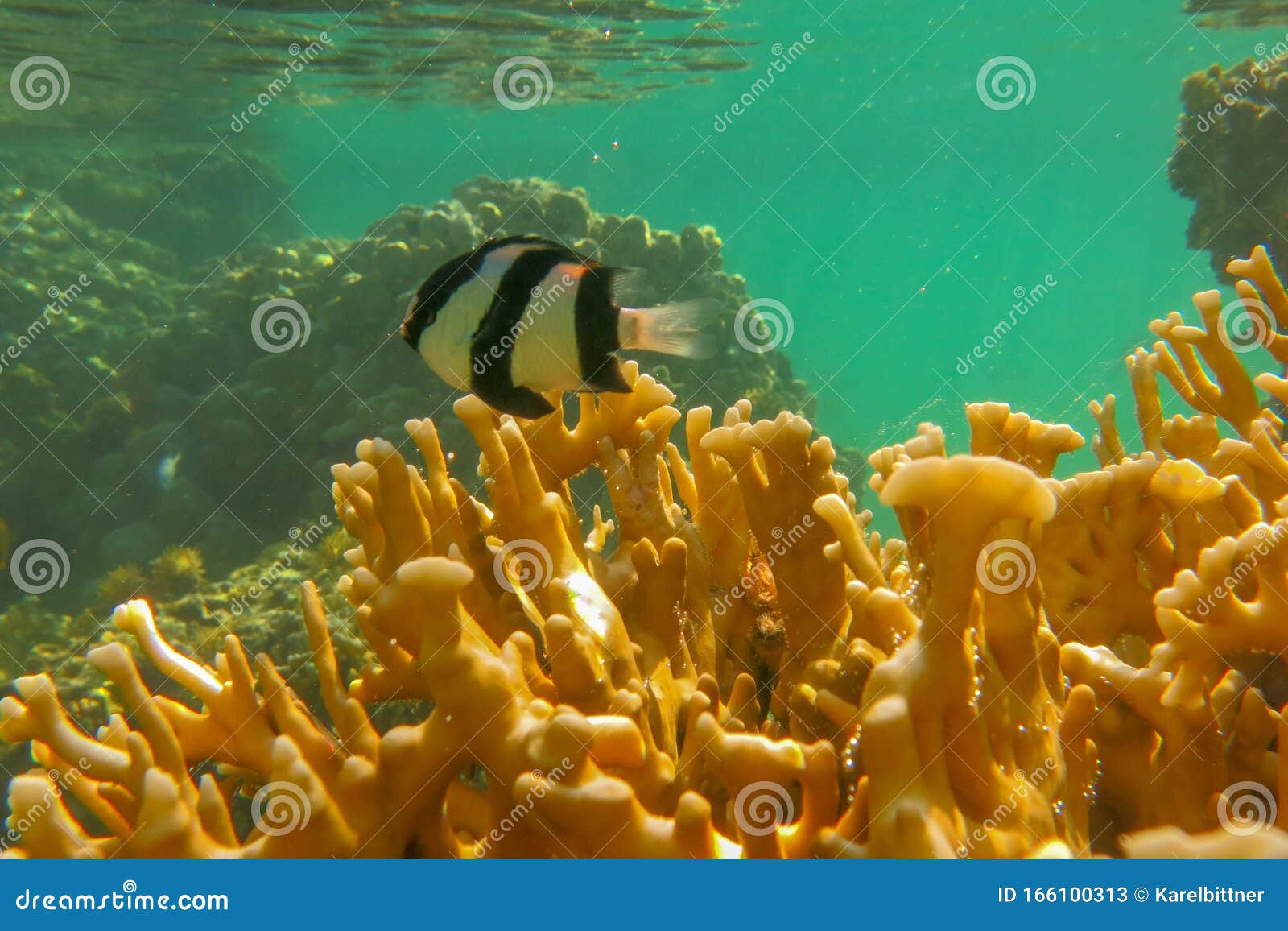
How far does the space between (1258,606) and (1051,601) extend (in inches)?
20.6

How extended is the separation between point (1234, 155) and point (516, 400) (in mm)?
12054

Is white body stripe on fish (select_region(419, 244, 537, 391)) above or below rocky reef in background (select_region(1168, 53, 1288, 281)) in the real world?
below

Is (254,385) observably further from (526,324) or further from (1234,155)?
(1234,155)

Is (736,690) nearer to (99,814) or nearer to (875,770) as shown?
(875,770)

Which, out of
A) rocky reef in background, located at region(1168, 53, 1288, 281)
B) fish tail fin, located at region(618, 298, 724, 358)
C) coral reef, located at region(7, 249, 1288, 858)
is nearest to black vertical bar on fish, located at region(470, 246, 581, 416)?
fish tail fin, located at region(618, 298, 724, 358)

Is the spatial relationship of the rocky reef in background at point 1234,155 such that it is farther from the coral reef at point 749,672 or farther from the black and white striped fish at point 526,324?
the black and white striped fish at point 526,324

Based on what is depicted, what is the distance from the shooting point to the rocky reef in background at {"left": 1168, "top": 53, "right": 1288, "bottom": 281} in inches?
362

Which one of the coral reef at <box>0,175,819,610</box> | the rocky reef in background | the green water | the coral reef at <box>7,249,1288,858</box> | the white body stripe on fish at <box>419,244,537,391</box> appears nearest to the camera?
the coral reef at <box>7,249,1288,858</box>

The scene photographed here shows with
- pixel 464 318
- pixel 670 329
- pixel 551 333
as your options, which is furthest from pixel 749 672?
pixel 464 318

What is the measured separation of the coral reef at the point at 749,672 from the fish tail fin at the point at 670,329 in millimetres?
388

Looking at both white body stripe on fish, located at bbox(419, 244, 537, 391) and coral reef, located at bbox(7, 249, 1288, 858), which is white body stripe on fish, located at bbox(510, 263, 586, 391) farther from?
coral reef, located at bbox(7, 249, 1288, 858)

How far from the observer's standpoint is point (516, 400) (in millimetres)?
2008

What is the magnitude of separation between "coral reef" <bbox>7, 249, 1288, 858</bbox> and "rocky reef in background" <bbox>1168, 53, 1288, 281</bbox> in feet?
30.6

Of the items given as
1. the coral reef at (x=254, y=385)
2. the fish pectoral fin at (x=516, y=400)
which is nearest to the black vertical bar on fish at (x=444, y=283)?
the fish pectoral fin at (x=516, y=400)
